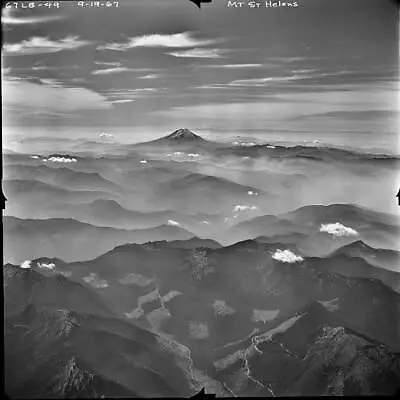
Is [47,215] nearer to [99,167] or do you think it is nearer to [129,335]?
[99,167]

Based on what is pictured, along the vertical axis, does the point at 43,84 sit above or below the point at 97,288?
above

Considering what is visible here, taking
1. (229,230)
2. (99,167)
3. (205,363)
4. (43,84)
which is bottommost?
(205,363)

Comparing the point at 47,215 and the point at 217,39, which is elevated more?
the point at 217,39

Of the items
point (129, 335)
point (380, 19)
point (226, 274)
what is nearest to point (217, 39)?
point (380, 19)

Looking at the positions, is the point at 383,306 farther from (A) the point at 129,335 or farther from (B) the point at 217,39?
(B) the point at 217,39

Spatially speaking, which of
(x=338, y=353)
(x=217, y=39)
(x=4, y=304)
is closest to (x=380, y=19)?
(x=217, y=39)

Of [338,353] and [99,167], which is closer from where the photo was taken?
[338,353]
